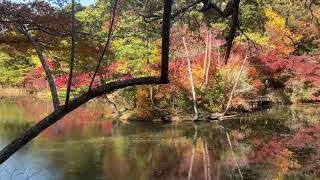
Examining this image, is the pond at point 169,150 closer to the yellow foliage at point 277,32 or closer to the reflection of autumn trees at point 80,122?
the reflection of autumn trees at point 80,122

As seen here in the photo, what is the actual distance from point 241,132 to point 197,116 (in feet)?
10.9

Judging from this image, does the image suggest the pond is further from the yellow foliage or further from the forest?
the yellow foliage

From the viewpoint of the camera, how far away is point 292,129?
1611 centimetres

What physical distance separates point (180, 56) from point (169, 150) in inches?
307

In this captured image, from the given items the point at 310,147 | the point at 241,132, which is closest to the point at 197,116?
the point at 241,132

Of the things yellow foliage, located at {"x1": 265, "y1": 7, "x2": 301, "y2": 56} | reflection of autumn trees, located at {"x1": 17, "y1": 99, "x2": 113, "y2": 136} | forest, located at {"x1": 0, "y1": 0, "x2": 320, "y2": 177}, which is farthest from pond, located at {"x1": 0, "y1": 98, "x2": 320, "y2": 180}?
yellow foliage, located at {"x1": 265, "y1": 7, "x2": 301, "y2": 56}

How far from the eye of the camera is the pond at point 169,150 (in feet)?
32.4

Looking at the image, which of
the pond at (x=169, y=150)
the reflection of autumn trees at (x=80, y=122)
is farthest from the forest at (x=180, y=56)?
the pond at (x=169, y=150)

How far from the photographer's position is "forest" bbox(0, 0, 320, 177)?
8.09 m

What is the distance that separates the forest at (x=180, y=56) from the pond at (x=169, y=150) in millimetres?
1573

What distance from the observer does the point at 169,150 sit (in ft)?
41.4

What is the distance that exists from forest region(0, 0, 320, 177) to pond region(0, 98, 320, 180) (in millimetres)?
1573

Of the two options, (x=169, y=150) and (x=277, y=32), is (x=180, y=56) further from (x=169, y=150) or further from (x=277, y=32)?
(x=169, y=150)

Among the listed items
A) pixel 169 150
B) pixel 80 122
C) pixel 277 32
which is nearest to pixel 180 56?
pixel 80 122
